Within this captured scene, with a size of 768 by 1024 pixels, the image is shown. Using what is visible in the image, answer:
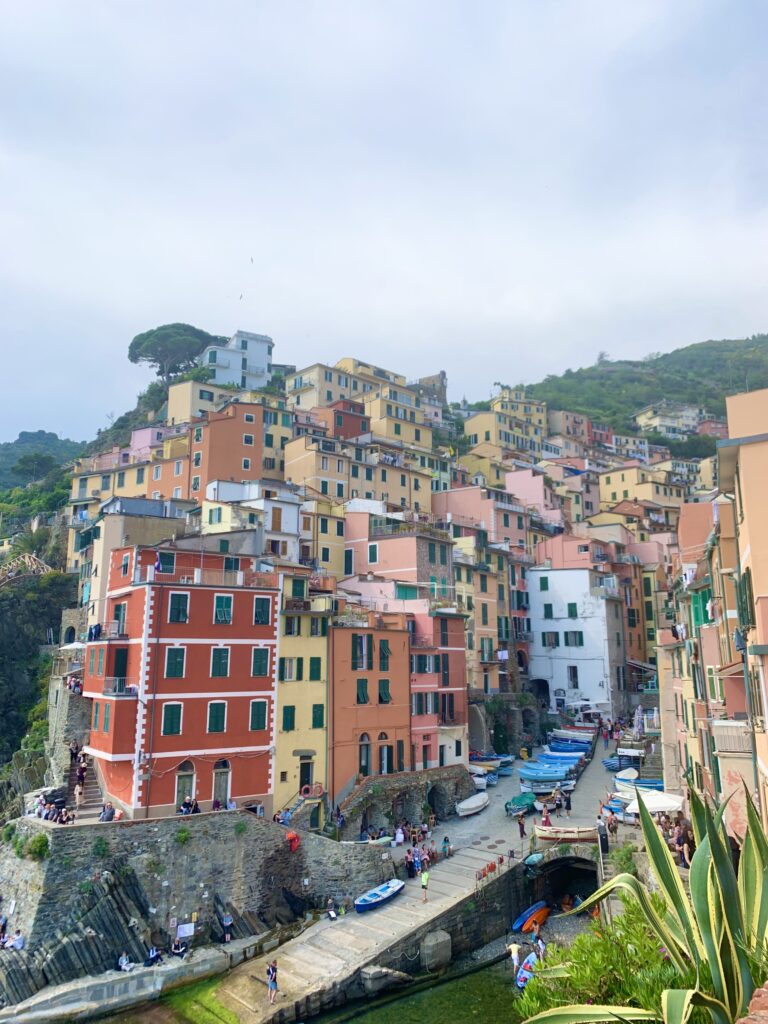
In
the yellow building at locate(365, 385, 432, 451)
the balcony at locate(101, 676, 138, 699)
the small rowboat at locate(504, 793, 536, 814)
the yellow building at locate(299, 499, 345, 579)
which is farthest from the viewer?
the yellow building at locate(365, 385, 432, 451)

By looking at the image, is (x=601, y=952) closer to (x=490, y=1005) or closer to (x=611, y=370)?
(x=490, y=1005)

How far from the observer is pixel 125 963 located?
27172mm

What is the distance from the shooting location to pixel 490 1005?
2617cm

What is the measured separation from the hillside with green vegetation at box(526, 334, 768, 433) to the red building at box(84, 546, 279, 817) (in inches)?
4019

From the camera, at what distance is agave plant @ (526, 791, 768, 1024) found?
30.7 feet

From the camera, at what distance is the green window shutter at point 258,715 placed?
34.7 metres

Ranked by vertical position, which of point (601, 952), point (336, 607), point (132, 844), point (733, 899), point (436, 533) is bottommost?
point (132, 844)

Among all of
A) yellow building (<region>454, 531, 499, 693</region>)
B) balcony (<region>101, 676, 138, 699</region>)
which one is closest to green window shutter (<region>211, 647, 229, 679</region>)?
balcony (<region>101, 676, 138, 699</region>)

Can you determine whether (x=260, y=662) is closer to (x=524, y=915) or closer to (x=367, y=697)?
(x=367, y=697)

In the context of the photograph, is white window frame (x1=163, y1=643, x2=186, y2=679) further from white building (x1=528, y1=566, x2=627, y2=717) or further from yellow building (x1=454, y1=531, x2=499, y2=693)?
white building (x1=528, y1=566, x2=627, y2=717)

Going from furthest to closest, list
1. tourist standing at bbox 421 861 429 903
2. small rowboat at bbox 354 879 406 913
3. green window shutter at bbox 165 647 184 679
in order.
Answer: green window shutter at bbox 165 647 184 679, tourist standing at bbox 421 861 429 903, small rowboat at bbox 354 879 406 913

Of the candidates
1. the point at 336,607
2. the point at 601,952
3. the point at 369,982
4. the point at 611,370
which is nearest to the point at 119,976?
the point at 369,982

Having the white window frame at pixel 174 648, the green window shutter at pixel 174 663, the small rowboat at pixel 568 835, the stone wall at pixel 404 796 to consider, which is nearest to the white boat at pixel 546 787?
the stone wall at pixel 404 796

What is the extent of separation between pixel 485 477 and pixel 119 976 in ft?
208
